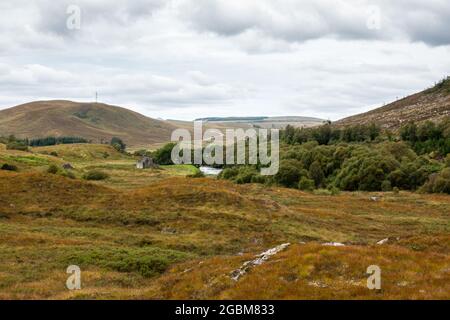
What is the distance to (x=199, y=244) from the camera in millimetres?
45438

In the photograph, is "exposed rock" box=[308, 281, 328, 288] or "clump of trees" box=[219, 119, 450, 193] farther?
"clump of trees" box=[219, 119, 450, 193]

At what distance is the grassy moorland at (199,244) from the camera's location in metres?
23.4

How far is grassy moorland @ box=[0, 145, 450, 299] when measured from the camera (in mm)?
23422

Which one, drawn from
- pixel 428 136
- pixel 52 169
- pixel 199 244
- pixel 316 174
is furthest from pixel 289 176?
pixel 199 244

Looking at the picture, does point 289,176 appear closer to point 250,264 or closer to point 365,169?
point 365,169

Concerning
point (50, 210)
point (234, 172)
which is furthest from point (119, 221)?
point (234, 172)

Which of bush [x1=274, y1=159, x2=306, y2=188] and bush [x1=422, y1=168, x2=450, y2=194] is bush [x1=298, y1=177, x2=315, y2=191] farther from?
bush [x1=422, y1=168, x2=450, y2=194]

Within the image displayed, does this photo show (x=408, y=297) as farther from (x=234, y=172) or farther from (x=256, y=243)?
(x=234, y=172)

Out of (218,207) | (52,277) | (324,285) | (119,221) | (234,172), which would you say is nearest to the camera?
(324,285)

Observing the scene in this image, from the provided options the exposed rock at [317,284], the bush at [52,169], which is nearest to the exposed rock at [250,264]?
the exposed rock at [317,284]

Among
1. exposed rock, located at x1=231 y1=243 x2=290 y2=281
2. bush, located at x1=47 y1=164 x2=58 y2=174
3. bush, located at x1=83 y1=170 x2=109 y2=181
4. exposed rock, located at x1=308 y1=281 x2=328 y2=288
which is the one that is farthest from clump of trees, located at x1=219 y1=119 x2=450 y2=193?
exposed rock, located at x1=308 y1=281 x2=328 y2=288
